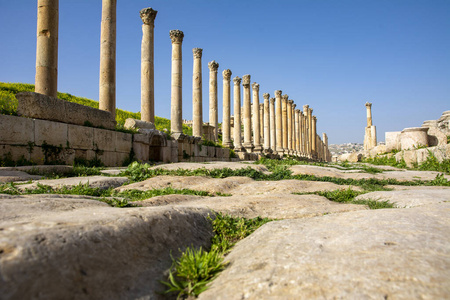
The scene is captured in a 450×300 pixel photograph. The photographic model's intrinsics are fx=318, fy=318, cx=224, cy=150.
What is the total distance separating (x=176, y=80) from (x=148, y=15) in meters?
4.19

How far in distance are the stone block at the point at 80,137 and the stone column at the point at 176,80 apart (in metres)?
8.32

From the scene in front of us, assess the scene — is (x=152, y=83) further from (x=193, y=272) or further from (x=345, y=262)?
(x=345, y=262)

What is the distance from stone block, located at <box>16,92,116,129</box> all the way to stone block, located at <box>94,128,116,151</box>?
320 millimetres

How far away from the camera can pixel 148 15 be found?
1650cm

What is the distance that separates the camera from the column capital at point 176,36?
19.5 m

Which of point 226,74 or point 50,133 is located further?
point 226,74

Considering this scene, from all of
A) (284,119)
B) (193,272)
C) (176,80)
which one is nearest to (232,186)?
(193,272)

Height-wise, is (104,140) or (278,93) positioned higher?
(278,93)

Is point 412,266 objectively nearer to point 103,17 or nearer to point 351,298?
point 351,298

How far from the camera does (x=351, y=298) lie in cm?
148

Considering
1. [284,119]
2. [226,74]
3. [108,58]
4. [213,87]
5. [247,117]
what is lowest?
[247,117]

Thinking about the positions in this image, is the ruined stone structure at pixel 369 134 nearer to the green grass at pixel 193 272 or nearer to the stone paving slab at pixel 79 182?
the stone paving slab at pixel 79 182

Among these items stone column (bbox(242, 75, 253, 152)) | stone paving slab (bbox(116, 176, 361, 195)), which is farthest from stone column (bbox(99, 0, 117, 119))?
stone column (bbox(242, 75, 253, 152))

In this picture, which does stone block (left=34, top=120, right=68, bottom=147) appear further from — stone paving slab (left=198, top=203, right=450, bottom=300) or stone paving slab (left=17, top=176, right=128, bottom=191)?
stone paving slab (left=198, top=203, right=450, bottom=300)
